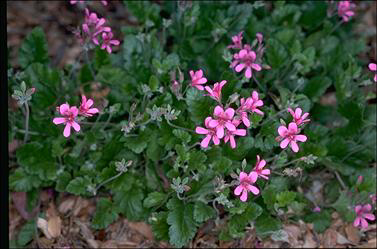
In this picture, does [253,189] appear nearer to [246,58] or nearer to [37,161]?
[246,58]

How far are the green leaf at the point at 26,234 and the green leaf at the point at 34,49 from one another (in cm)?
95

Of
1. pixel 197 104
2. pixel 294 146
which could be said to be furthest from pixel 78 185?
pixel 294 146

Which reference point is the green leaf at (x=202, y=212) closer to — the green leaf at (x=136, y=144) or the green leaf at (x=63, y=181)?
the green leaf at (x=136, y=144)

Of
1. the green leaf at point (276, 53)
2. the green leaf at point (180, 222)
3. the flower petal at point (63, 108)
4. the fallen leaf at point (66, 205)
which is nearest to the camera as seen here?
the flower petal at point (63, 108)

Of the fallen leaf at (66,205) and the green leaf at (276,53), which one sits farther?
the green leaf at (276,53)

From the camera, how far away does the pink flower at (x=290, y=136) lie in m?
2.48

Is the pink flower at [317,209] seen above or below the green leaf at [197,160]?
below

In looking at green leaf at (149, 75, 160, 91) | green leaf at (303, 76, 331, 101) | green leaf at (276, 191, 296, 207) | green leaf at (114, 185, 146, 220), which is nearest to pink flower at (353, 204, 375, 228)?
green leaf at (276, 191, 296, 207)

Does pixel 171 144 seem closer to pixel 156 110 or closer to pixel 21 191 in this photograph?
pixel 156 110

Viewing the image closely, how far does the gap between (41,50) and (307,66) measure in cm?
158

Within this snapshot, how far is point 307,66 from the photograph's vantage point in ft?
11.0

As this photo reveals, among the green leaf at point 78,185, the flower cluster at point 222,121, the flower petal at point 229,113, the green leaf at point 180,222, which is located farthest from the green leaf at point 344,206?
the green leaf at point 78,185

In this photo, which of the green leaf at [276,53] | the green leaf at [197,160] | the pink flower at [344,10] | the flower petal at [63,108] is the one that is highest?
the pink flower at [344,10]

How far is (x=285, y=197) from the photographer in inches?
112
